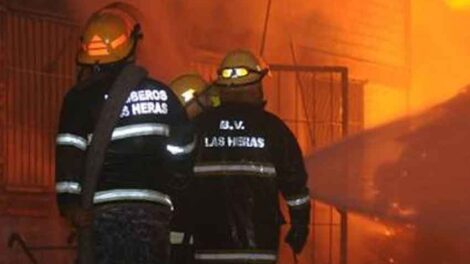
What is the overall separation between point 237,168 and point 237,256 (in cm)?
49

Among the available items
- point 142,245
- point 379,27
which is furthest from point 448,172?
point 379,27

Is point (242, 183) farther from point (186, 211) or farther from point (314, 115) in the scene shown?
point (314, 115)

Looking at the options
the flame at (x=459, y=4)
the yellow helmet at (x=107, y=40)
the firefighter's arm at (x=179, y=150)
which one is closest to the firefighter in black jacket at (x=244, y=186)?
the firefighter's arm at (x=179, y=150)

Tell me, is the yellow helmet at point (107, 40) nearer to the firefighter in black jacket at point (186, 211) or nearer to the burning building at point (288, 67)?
the firefighter in black jacket at point (186, 211)

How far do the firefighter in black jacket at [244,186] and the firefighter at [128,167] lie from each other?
902 millimetres

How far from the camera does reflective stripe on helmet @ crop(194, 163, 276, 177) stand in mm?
6199

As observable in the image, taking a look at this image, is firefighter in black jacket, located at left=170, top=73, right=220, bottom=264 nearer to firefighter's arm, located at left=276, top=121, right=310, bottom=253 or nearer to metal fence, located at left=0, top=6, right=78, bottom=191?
firefighter's arm, located at left=276, top=121, right=310, bottom=253

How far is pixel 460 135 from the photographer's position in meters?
7.54

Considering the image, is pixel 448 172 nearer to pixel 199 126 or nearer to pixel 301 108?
pixel 199 126

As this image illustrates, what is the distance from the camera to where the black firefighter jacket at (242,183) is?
20.3 ft

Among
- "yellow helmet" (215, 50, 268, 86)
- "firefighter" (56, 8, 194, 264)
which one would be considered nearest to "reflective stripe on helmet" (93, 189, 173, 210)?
"firefighter" (56, 8, 194, 264)

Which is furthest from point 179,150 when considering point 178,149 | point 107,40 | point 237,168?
point 237,168

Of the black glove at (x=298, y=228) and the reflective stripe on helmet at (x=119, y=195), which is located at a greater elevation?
the reflective stripe on helmet at (x=119, y=195)

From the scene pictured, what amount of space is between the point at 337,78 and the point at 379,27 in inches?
94.0
